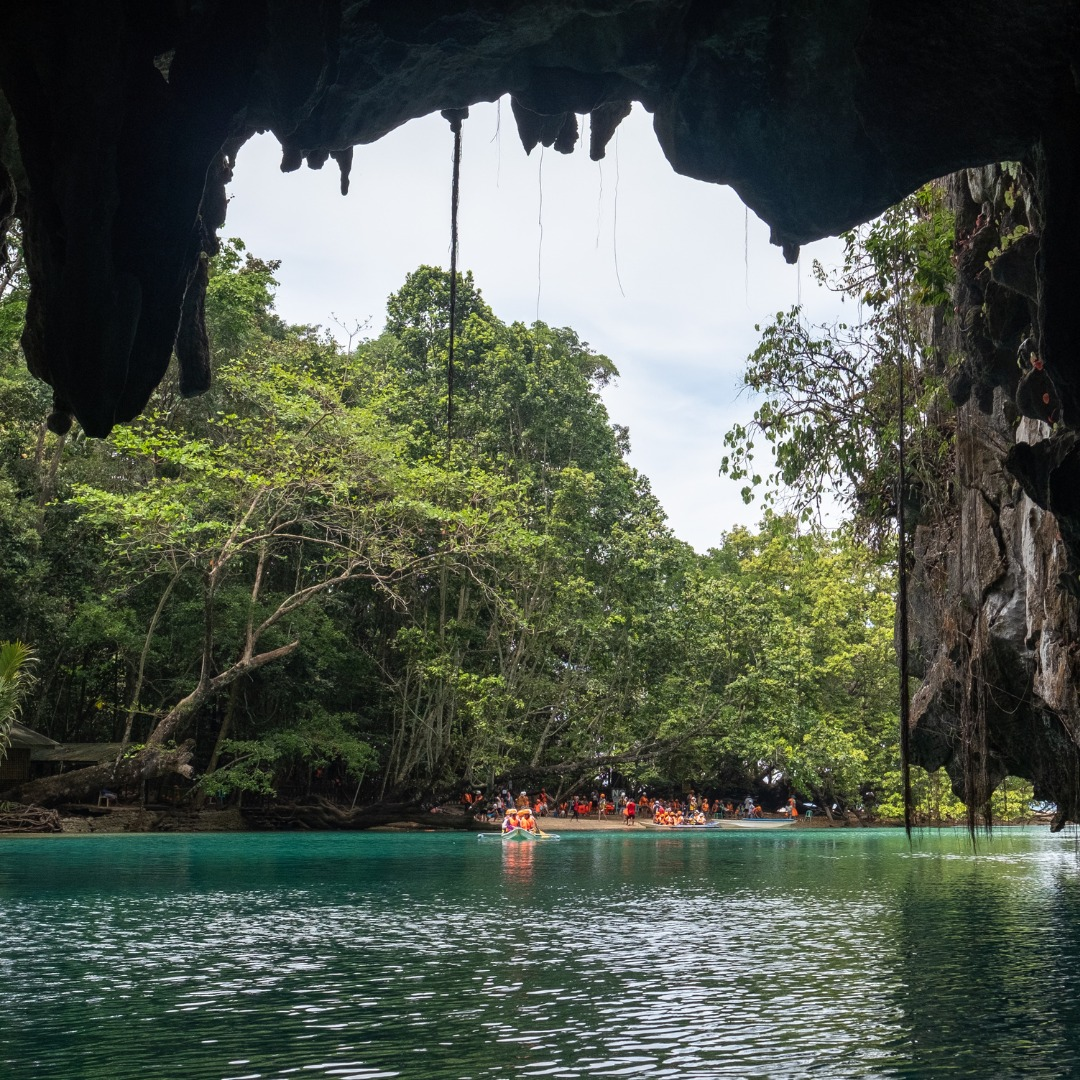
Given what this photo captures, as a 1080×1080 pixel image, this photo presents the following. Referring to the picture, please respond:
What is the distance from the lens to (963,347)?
8805mm

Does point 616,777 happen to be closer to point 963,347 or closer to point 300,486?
point 300,486

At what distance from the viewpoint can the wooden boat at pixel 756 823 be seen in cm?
3425

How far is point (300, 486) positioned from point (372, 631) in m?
8.95

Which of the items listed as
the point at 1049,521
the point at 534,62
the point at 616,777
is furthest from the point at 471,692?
the point at 534,62

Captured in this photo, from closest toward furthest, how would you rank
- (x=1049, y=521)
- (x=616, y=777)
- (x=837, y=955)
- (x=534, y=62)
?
1. (x=534, y=62)
2. (x=837, y=955)
3. (x=1049, y=521)
4. (x=616, y=777)

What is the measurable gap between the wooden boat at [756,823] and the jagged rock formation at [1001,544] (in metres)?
18.5

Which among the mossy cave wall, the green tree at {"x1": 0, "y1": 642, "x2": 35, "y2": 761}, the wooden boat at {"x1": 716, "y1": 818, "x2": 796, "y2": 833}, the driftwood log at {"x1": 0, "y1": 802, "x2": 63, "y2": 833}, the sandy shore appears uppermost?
the mossy cave wall

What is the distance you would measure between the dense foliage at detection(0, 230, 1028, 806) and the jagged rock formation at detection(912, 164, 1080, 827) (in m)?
11.3

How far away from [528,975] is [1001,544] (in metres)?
6.68

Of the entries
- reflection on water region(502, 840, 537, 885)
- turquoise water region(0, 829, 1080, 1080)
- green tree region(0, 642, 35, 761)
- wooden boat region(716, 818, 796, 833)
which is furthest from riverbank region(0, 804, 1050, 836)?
turquoise water region(0, 829, 1080, 1080)

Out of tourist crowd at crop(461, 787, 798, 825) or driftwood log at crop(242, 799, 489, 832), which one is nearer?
driftwood log at crop(242, 799, 489, 832)

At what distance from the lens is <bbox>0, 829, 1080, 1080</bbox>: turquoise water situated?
5395 millimetres

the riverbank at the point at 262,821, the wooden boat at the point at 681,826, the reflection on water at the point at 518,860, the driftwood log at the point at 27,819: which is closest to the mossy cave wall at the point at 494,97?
the reflection on water at the point at 518,860

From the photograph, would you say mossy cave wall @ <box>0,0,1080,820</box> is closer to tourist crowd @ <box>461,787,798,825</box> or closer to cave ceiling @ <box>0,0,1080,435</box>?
cave ceiling @ <box>0,0,1080,435</box>
